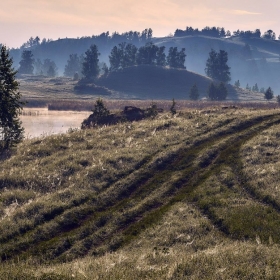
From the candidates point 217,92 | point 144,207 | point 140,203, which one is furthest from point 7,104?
point 217,92

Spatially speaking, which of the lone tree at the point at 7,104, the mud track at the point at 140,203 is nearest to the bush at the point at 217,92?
the mud track at the point at 140,203

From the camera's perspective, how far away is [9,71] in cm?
3231

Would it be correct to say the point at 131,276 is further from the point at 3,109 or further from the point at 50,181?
the point at 3,109

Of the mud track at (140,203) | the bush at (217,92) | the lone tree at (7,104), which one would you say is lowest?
the mud track at (140,203)

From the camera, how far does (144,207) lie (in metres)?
20.4

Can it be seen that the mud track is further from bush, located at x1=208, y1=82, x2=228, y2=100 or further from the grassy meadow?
bush, located at x1=208, y1=82, x2=228, y2=100

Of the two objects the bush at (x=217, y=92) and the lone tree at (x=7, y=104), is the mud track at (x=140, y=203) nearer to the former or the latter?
the lone tree at (x=7, y=104)

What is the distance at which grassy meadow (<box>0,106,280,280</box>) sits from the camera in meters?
12.5

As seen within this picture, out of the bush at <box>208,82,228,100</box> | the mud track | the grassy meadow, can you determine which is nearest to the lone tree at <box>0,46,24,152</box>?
the grassy meadow

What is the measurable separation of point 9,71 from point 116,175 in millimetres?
15415

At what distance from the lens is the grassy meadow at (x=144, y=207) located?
12516 millimetres

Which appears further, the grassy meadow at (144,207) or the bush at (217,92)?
the bush at (217,92)

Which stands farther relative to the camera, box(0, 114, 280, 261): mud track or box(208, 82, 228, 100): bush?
box(208, 82, 228, 100): bush

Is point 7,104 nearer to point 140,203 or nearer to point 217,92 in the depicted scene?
point 140,203
